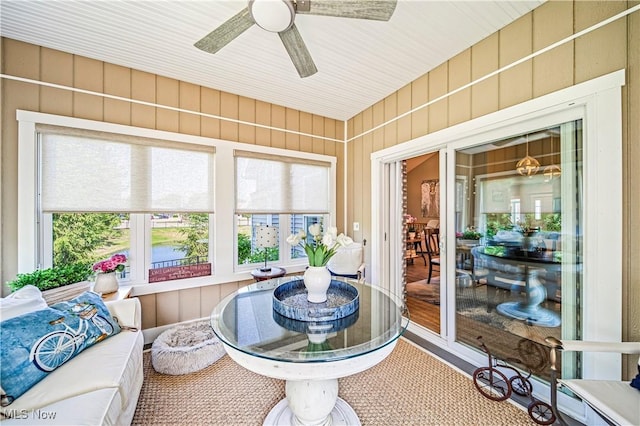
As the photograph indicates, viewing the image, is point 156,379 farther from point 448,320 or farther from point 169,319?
point 448,320

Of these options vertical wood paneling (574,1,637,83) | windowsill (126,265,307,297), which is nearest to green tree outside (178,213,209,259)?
windowsill (126,265,307,297)

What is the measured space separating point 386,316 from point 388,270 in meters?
1.86

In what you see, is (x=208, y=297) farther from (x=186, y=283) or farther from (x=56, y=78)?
(x=56, y=78)

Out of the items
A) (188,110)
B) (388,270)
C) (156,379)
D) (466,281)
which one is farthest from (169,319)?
(466,281)

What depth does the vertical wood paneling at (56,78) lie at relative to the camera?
2.18 meters

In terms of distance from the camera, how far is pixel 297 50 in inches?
71.4

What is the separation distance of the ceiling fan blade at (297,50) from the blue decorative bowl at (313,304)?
1.75 meters

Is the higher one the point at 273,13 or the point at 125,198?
the point at 273,13

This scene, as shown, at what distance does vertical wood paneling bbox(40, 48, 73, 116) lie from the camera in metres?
2.18

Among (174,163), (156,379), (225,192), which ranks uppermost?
(174,163)

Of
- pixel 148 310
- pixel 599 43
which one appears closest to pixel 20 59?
pixel 148 310

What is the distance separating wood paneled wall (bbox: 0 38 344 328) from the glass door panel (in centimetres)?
227

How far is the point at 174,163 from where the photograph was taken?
106 inches

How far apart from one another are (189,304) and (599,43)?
4.06m
